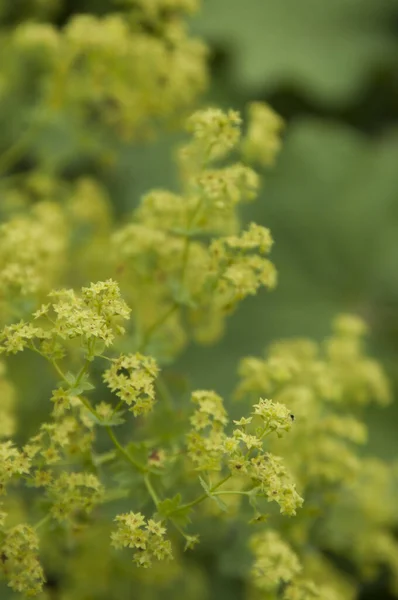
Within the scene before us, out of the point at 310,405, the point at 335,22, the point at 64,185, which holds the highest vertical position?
the point at 335,22

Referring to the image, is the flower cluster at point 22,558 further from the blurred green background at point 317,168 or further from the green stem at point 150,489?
the blurred green background at point 317,168

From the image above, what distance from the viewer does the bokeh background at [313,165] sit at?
2.69 m

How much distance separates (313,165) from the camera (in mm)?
2961

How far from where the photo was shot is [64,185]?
6.95 feet

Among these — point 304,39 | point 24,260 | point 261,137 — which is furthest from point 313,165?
point 24,260

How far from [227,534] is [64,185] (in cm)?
97

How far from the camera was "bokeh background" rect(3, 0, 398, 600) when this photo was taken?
2.69 meters

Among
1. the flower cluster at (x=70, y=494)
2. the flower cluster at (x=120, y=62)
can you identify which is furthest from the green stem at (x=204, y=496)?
the flower cluster at (x=120, y=62)

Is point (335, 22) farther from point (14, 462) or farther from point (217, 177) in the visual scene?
point (14, 462)

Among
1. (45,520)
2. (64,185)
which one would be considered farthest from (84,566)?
(64,185)

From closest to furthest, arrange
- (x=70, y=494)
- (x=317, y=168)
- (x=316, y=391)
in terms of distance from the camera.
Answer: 1. (x=70, y=494)
2. (x=316, y=391)
3. (x=317, y=168)

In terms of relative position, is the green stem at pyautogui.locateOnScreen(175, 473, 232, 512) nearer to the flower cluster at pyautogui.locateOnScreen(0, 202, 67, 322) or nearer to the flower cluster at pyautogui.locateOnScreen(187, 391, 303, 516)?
the flower cluster at pyautogui.locateOnScreen(187, 391, 303, 516)

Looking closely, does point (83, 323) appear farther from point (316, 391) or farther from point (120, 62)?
point (120, 62)

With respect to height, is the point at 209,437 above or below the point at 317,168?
below
